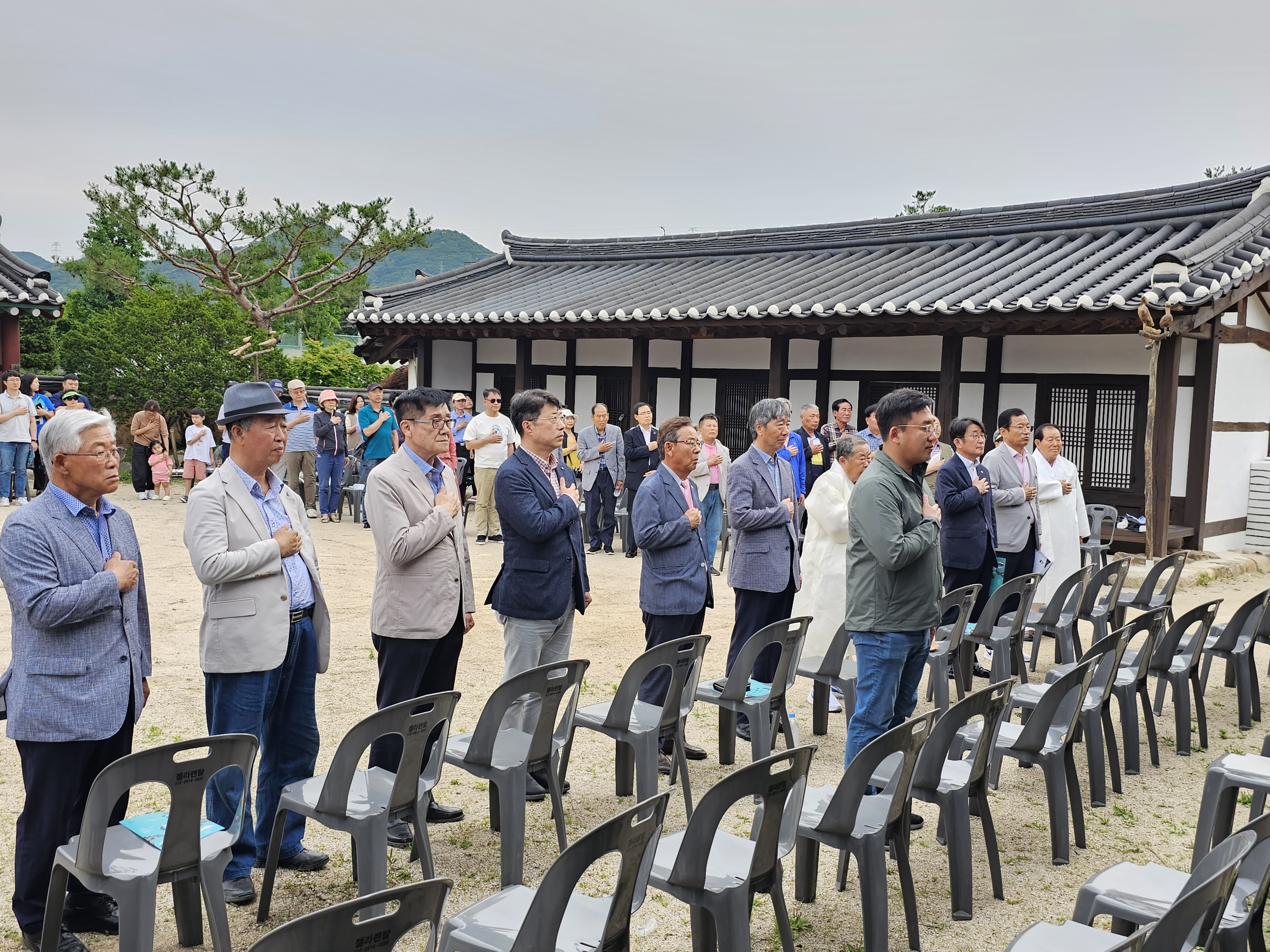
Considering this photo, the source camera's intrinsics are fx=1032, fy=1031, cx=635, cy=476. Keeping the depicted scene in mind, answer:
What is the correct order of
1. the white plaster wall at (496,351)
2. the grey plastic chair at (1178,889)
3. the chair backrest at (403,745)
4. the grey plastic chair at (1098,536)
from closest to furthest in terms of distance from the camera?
the grey plastic chair at (1178,889), the chair backrest at (403,745), the grey plastic chair at (1098,536), the white plaster wall at (496,351)

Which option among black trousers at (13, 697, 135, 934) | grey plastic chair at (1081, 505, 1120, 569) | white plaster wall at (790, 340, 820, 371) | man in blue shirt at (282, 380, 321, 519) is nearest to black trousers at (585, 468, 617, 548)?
white plaster wall at (790, 340, 820, 371)

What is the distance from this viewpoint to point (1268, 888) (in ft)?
9.27

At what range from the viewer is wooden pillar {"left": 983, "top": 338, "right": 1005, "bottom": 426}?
12023 millimetres

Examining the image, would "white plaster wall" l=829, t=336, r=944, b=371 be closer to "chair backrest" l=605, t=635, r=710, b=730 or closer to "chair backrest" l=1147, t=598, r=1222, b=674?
"chair backrest" l=1147, t=598, r=1222, b=674

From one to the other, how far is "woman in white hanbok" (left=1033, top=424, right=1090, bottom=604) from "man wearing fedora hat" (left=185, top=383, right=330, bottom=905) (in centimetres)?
543

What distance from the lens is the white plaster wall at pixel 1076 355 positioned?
1117cm

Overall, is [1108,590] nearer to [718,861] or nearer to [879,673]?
[879,673]

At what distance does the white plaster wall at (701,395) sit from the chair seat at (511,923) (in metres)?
11.8

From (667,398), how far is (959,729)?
11333 mm

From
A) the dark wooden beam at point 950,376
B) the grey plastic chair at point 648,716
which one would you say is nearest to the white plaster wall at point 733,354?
the dark wooden beam at point 950,376

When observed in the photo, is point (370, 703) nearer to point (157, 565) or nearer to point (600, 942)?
point (600, 942)

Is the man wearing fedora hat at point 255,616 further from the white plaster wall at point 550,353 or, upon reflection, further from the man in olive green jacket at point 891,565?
the white plaster wall at point 550,353

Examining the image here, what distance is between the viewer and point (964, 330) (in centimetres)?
1155

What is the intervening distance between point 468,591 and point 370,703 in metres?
1.99
